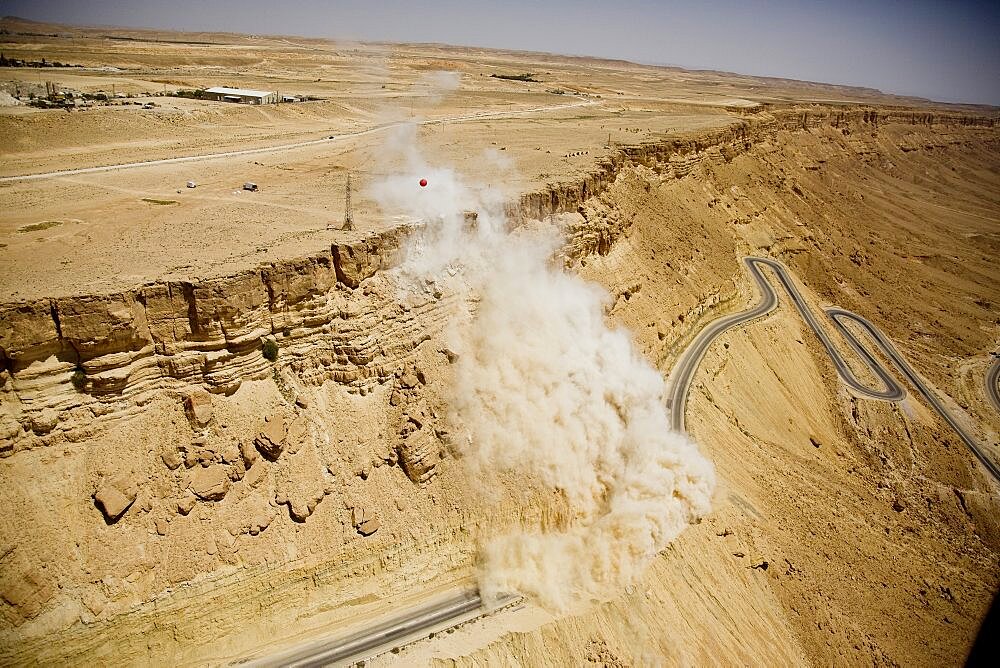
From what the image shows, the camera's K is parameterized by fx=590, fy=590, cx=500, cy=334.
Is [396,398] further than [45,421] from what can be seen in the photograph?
Yes

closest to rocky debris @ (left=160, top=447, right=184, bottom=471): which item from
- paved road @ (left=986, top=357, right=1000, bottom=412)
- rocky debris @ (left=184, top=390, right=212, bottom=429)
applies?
rocky debris @ (left=184, top=390, right=212, bottom=429)

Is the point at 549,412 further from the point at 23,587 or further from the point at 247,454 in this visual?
the point at 23,587

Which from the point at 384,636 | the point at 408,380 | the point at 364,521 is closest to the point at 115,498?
the point at 364,521

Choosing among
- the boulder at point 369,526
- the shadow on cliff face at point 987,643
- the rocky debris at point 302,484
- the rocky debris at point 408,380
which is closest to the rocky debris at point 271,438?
the rocky debris at point 302,484

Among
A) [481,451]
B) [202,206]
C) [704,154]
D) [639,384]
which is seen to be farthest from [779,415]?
[202,206]

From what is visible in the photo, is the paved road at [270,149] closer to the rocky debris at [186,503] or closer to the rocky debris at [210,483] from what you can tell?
the rocky debris at [210,483]

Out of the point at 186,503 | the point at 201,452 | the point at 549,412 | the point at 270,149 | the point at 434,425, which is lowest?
the point at 549,412

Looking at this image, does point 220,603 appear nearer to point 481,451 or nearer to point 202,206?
point 481,451
